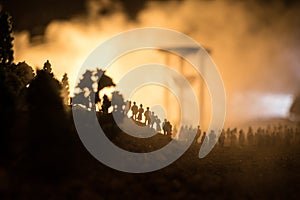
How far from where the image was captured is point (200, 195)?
48594 mm

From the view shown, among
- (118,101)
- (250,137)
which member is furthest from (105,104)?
(250,137)

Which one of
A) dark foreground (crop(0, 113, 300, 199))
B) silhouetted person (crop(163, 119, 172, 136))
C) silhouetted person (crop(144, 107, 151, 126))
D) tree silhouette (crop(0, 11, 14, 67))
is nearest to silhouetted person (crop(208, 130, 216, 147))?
silhouetted person (crop(163, 119, 172, 136))

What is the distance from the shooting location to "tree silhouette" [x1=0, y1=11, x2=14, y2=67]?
231 ft

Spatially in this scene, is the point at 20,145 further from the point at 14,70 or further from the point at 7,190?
the point at 14,70

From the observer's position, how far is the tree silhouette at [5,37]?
231ft

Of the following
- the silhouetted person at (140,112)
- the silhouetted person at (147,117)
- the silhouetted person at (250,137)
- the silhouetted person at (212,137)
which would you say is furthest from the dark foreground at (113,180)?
the silhouetted person at (250,137)

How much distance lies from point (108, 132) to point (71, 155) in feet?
38.9

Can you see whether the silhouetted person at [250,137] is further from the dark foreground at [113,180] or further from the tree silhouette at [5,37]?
the tree silhouette at [5,37]

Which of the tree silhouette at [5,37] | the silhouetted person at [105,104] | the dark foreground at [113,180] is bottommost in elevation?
the dark foreground at [113,180]

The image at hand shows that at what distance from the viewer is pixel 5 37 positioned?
232 ft

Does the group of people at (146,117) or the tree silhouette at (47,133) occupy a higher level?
the group of people at (146,117)

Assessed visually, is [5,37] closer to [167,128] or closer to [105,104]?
[105,104]

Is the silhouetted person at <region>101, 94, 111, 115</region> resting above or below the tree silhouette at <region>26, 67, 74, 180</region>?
above

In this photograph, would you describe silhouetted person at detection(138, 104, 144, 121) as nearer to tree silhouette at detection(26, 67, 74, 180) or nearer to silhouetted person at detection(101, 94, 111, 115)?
silhouetted person at detection(101, 94, 111, 115)
